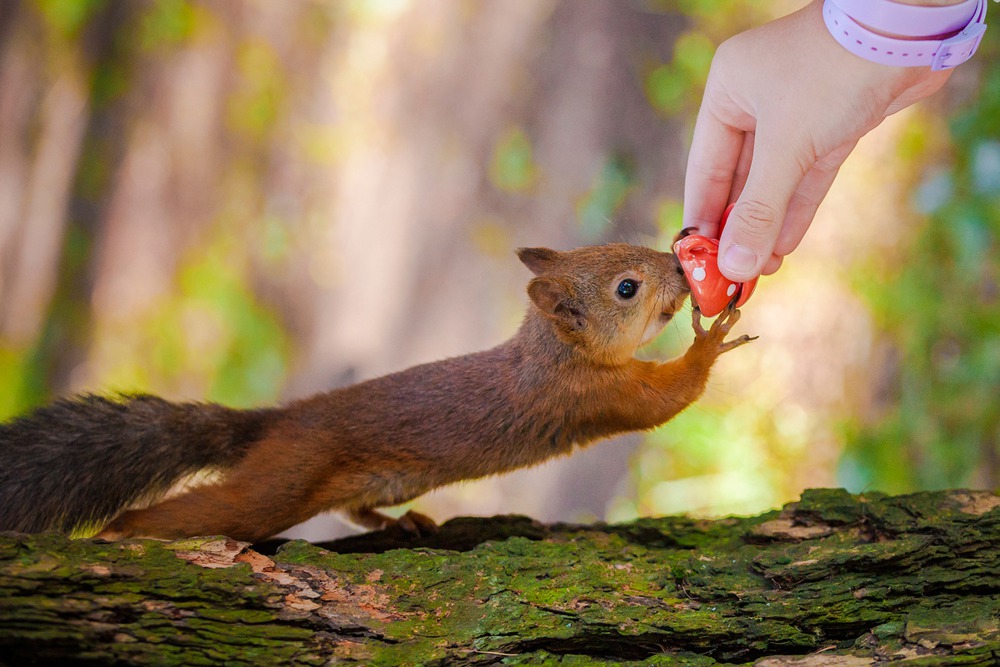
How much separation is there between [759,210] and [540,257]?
108 cm

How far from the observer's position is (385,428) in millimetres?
2648

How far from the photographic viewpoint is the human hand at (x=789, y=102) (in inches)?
83.0

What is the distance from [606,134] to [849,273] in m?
1.64

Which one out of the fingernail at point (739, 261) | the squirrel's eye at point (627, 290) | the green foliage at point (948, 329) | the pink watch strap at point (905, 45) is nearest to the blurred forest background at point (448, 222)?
the green foliage at point (948, 329)

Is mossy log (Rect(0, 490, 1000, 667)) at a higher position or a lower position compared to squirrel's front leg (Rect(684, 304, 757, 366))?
lower

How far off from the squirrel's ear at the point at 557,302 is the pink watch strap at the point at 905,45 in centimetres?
115

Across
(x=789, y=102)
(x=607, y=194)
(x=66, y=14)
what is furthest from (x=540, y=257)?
(x=66, y=14)

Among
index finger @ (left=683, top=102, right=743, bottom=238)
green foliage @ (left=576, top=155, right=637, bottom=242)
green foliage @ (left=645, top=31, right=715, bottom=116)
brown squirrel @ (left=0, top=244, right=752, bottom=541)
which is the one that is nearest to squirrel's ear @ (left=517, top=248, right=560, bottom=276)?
brown squirrel @ (left=0, top=244, right=752, bottom=541)

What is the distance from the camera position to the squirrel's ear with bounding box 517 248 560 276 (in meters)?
3.12

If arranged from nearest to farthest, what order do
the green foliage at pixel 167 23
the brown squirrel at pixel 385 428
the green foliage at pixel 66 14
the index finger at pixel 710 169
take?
the brown squirrel at pixel 385 428, the index finger at pixel 710 169, the green foliage at pixel 66 14, the green foliage at pixel 167 23

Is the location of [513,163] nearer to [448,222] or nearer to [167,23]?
[448,222]

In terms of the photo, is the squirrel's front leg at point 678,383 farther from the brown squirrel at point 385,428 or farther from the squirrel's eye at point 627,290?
the squirrel's eye at point 627,290

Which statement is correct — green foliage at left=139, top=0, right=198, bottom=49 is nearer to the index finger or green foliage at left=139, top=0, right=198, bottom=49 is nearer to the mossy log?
the index finger

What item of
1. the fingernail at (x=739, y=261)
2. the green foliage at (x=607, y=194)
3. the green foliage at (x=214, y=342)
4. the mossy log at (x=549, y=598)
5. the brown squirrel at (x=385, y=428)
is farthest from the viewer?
the green foliage at (x=214, y=342)
